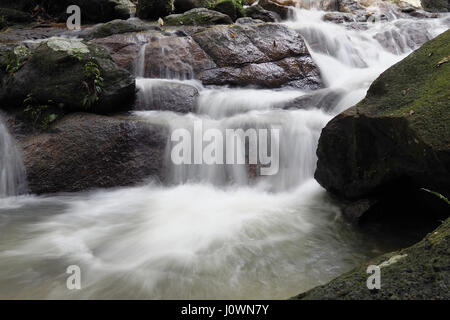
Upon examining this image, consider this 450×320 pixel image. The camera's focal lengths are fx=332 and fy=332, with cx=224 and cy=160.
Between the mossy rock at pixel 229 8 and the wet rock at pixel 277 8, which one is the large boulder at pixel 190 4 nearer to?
the mossy rock at pixel 229 8

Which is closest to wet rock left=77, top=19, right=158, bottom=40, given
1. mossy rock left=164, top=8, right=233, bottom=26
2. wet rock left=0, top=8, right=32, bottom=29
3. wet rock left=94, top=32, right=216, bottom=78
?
mossy rock left=164, top=8, right=233, bottom=26

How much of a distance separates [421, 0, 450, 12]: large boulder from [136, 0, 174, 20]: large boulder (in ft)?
39.6

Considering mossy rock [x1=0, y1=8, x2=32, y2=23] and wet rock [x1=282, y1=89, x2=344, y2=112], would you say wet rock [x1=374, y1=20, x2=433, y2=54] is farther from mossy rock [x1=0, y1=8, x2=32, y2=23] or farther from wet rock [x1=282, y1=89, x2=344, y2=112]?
mossy rock [x1=0, y1=8, x2=32, y2=23]

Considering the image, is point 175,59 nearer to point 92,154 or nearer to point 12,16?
point 92,154

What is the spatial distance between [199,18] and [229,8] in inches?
58.3

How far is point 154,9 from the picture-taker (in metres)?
10.6

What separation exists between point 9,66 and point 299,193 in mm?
5278

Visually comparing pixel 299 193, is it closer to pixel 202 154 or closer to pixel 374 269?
pixel 202 154

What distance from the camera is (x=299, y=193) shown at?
4.77 m

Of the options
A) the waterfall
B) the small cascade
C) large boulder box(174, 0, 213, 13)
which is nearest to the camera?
the waterfall

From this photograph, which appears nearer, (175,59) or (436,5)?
(175,59)

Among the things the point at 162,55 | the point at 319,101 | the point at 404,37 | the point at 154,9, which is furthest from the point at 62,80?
the point at 404,37

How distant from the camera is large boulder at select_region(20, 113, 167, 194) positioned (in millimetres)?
4785
